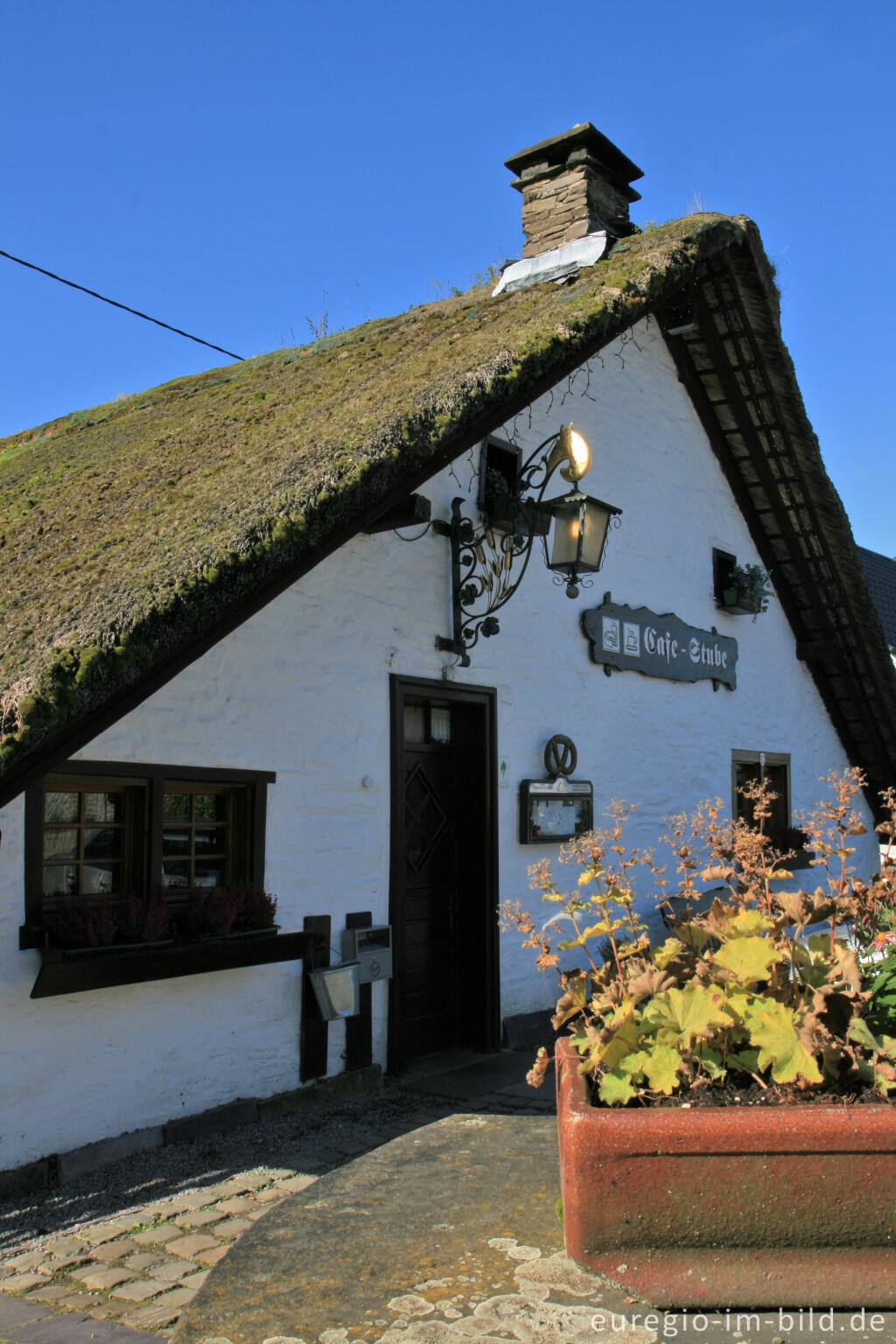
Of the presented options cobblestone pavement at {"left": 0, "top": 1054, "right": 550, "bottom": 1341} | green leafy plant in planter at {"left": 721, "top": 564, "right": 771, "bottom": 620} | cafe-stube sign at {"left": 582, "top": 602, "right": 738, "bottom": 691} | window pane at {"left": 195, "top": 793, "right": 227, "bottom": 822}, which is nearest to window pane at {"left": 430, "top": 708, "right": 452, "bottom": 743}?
cafe-stube sign at {"left": 582, "top": 602, "right": 738, "bottom": 691}

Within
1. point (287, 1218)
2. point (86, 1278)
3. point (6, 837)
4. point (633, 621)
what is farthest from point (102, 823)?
point (633, 621)

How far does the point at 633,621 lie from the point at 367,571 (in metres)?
2.80

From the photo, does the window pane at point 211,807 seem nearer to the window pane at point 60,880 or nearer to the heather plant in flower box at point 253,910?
the heather plant in flower box at point 253,910

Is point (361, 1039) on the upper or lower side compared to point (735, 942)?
lower

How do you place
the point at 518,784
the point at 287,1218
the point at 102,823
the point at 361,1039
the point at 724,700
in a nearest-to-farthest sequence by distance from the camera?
the point at 287,1218, the point at 102,823, the point at 361,1039, the point at 518,784, the point at 724,700

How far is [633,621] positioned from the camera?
7891 mm

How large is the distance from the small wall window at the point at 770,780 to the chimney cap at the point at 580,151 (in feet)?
15.1

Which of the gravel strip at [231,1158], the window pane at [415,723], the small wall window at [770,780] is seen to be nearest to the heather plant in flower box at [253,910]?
the gravel strip at [231,1158]

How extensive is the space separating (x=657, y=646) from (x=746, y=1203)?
657 centimetres

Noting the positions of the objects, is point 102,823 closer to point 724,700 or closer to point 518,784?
point 518,784

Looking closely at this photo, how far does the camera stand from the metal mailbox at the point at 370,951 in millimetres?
5496

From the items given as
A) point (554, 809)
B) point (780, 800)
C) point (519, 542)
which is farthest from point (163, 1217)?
point (780, 800)

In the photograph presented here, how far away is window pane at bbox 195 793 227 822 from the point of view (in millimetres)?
5020

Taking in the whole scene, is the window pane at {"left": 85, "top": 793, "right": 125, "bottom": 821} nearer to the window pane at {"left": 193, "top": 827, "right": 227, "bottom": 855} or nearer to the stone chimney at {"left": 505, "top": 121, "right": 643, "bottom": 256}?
the window pane at {"left": 193, "top": 827, "right": 227, "bottom": 855}
